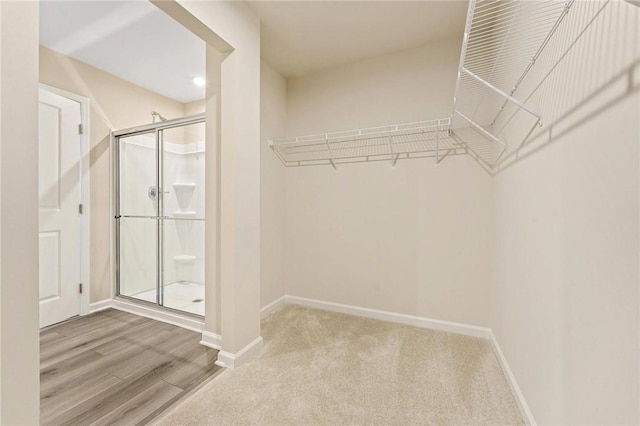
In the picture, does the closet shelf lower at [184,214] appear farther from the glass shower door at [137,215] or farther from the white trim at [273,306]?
the white trim at [273,306]

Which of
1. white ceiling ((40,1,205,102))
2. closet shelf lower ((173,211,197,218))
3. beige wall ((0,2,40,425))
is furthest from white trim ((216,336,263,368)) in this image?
white ceiling ((40,1,205,102))

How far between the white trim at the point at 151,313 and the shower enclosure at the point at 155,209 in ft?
0.27

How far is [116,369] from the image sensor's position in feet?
5.82

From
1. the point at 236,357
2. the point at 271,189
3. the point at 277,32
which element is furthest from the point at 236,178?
the point at 277,32

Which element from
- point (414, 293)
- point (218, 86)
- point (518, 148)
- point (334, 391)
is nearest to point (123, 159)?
point (218, 86)

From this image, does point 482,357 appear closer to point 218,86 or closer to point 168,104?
point 218,86

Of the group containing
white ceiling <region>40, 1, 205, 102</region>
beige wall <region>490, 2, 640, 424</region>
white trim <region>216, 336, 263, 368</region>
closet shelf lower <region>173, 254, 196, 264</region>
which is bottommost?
white trim <region>216, 336, 263, 368</region>

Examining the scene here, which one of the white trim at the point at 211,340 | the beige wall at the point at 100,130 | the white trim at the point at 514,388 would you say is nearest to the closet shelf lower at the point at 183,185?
the beige wall at the point at 100,130

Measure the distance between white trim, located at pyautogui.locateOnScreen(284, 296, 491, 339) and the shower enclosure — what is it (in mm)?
1136

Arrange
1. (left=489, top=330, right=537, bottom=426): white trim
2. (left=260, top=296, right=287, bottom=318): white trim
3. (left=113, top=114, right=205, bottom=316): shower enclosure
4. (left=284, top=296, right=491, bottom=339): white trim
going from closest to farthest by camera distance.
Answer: (left=489, top=330, right=537, bottom=426): white trim → (left=284, top=296, right=491, bottom=339): white trim → (left=260, top=296, right=287, bottom=318): white trim → (left=113, top=114, right=205, bottom=316): shower enclosure

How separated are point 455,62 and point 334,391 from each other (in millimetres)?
2586

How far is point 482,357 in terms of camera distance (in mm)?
1900

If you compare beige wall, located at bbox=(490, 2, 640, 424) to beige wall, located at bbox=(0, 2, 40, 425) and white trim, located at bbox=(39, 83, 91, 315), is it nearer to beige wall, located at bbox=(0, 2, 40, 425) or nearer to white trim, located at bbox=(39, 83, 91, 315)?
beige wall, located at bbox=(0, 2, 40, 425)

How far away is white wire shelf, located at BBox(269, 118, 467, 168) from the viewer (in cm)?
230
